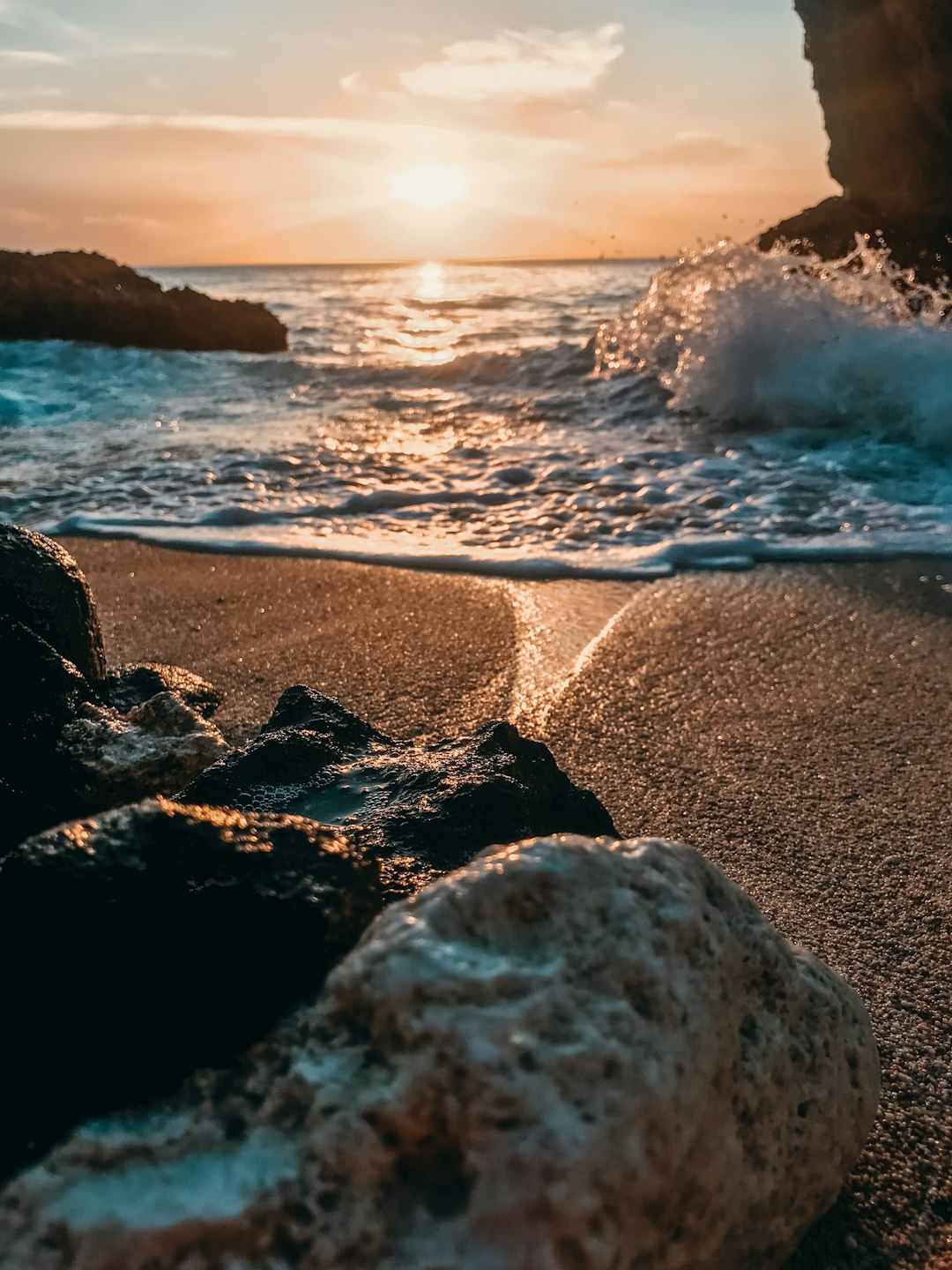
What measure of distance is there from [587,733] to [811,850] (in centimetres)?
66

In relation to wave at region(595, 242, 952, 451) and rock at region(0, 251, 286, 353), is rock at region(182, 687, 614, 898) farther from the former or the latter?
rock at region(0, 251, 286, 353)

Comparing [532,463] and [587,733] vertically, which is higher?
[532,463]

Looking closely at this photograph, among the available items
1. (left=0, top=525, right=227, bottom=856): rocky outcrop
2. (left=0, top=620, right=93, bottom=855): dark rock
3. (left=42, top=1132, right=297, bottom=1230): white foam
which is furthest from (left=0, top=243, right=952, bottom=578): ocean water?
(left=42, top=1132, right=297, bottom=1230): white foam

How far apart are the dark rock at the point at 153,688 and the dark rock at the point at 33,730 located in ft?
1.16

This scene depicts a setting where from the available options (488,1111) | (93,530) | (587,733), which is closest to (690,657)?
(587,733)

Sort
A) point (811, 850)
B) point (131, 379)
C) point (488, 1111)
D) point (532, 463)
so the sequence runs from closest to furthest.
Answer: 1. point (488, 1111)
2. point (811, 850)
3. point (532, 463)
4. point (131, 379)

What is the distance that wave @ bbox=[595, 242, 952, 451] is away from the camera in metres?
6.68

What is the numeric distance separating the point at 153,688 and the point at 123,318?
44.3 ft

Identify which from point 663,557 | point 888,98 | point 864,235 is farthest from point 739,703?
point 888,98

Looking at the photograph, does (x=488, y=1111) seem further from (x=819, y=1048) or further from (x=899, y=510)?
(x=899, y=510)

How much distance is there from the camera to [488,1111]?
2.90 ft

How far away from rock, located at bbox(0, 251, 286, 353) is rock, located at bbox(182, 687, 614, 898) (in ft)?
44.5

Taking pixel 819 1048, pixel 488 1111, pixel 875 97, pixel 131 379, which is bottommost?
pixel 819 1048

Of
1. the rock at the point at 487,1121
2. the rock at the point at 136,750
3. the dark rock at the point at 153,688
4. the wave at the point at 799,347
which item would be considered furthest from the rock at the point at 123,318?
the rock at the point at 487,1121
